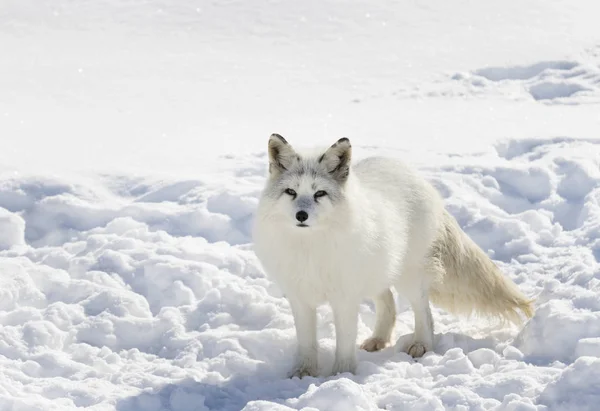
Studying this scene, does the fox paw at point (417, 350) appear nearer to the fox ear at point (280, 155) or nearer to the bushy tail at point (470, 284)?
the bushy tail at point (470, 284)

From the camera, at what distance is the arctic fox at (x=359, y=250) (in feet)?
17.9

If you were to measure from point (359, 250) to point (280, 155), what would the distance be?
0.75m

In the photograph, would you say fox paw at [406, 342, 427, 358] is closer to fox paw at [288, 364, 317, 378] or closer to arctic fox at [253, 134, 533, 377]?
arctic fox at [253, 134, 533, 377]

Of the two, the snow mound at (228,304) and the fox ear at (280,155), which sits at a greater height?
the fox ear at (280,155)

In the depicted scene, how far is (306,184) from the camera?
17.7 ft

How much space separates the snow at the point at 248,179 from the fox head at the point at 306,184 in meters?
0.98

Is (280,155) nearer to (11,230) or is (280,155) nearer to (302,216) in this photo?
(302,216)

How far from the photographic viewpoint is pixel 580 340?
17.4 feet

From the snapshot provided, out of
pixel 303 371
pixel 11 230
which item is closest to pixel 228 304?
pixel 303 371

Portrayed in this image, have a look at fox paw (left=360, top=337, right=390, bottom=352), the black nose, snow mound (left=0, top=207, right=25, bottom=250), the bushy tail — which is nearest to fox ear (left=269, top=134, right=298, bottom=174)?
the black nose

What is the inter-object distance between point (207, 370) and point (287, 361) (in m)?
0.55

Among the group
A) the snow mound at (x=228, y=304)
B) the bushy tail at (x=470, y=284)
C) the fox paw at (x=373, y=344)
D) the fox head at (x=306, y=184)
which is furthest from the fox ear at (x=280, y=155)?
the fox paw at (x=373, y=344)

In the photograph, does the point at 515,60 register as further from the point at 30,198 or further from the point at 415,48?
the point at 30,198

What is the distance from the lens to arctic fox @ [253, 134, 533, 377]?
5465mm
